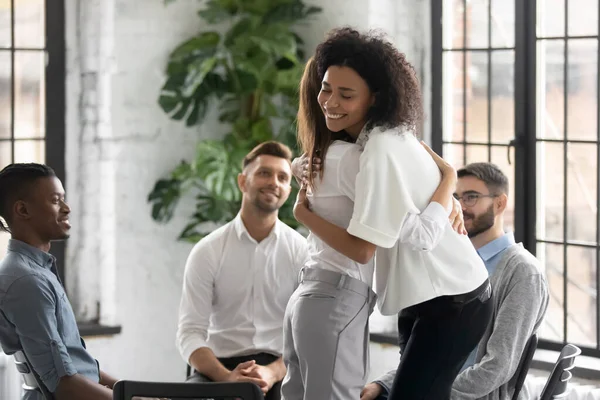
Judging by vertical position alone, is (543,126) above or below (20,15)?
below

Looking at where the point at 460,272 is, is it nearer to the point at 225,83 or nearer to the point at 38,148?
the point at 225,83

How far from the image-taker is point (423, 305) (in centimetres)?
272

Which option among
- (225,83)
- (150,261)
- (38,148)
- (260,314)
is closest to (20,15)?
(38,148)

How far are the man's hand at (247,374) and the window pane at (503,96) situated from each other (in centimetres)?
179

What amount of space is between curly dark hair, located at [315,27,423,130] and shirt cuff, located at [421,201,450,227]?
215mm

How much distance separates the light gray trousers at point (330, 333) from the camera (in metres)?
2.70

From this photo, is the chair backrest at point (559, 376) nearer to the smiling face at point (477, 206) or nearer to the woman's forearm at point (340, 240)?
the smiling face at point (477, 206)

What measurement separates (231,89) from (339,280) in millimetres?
2778

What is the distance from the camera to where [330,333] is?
8.82 ft

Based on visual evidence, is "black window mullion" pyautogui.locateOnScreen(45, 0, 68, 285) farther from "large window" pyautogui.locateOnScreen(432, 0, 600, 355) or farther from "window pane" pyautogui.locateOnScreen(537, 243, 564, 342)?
"window pane" pyautogui.locateOnScreen(537, 243, 564, 342)

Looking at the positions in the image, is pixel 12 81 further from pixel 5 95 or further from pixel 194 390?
pixel 194 390

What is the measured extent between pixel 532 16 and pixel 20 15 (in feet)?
8.33

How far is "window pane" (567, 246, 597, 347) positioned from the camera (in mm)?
4680

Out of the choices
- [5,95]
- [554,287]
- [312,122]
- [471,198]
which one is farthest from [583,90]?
[5,95]
